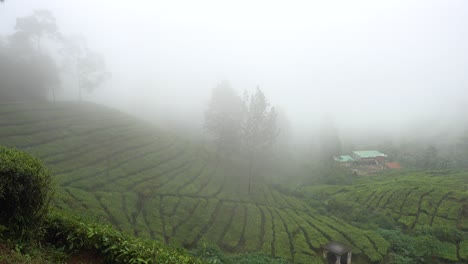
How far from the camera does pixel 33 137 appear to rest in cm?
3856

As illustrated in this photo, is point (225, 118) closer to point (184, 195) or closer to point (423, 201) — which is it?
point (184, 195)

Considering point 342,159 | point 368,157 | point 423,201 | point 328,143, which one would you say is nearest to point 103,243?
point 423,201

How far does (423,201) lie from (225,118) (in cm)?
3930

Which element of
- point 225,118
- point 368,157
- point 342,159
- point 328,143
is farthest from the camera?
point 368,157

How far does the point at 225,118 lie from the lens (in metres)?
60.5

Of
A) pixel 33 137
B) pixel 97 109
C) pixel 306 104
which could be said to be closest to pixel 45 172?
pixel 33 137

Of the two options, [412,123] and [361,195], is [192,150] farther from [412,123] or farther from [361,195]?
[412,123]

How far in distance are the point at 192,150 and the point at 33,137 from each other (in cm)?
2731

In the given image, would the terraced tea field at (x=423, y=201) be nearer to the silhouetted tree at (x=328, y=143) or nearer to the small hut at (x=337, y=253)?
the small hut at (x=337, y=253)

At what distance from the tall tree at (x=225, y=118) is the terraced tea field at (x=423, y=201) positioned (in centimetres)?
2029

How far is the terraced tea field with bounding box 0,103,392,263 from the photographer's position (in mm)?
30719

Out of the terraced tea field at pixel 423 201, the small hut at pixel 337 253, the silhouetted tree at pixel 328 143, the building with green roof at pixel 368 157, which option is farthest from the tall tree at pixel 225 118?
the building with green roof at pixel 368 157

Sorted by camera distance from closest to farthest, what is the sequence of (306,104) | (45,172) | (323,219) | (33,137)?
(45,172) → (33,137) → (323,219) → (306,104)

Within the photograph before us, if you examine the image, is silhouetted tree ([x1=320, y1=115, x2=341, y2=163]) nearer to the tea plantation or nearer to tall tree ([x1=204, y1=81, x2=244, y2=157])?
the tea plantation
